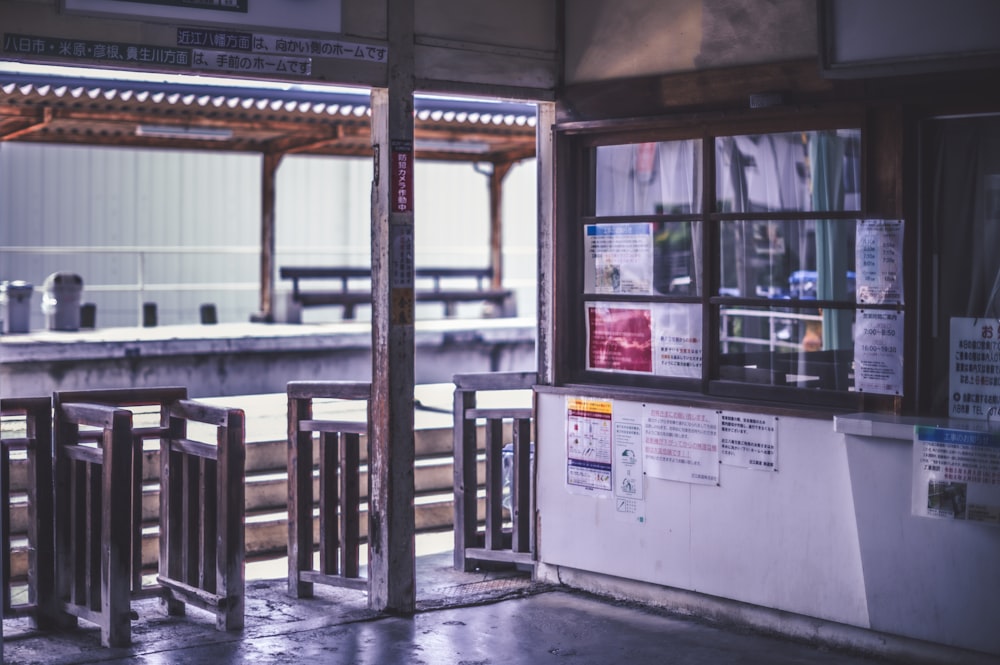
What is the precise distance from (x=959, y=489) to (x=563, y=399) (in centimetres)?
240

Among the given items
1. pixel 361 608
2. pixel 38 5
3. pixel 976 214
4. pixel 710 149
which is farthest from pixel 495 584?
pixel 38 5

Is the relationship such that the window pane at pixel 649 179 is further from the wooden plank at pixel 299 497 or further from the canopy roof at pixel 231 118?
the canopy roof at pixel 231 118

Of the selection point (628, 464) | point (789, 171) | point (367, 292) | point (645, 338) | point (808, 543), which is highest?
point (789, 171)

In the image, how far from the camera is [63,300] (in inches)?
680

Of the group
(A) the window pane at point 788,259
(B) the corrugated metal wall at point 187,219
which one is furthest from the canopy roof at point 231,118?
(A) the window pane at point 788,259

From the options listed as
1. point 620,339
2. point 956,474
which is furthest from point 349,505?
point 956,474

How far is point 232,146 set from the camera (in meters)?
17.4

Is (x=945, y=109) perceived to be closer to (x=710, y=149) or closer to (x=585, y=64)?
(x=710, y=149)

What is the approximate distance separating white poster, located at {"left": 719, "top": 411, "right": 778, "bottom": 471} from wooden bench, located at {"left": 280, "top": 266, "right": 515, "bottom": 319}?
1137cm

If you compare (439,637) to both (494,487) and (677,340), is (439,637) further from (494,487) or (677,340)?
(677,340)

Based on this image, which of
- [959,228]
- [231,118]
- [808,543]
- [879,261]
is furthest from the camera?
[231,118]

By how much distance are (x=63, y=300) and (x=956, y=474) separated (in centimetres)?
1481

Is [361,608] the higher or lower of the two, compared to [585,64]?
lower

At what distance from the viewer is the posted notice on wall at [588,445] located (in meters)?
6.63
